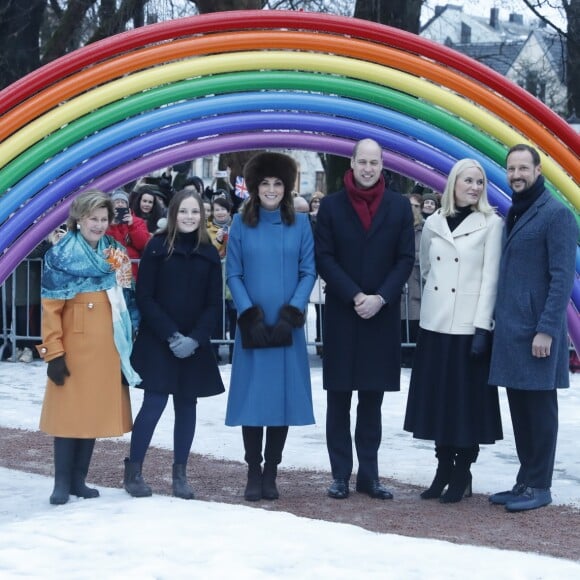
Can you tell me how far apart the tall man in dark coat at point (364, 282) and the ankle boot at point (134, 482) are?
1.01 metres

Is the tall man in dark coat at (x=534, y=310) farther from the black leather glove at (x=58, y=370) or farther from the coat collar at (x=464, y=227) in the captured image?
the black leather glove at (x=58, y=370)

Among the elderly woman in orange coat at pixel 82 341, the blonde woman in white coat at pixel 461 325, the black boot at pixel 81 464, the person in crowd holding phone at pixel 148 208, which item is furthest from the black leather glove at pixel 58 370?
the person in crowd holding phone at pixel 148 208

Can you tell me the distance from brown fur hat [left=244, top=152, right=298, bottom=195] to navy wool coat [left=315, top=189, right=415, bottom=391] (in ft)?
0.80

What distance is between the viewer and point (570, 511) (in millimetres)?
6438

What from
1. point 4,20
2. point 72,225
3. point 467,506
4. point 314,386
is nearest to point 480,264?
point 467,506

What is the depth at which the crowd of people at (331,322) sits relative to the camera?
6.39 m

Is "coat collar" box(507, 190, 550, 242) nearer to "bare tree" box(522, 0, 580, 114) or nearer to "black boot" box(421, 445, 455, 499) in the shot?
"black boot" box(421, 445, 455, 499)

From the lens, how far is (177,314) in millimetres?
6582

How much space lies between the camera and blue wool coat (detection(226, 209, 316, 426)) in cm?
655

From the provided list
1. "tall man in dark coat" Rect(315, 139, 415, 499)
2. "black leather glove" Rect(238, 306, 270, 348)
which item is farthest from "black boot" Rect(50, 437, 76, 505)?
"tall man in dark coat" Rect(315, 139, 415, 499)

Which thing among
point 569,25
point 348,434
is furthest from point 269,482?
point 569,25

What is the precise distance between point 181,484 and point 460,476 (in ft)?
4.95

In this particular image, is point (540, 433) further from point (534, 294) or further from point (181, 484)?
point (181, 484)

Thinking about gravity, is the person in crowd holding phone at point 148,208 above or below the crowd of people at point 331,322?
above
